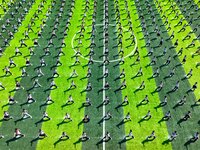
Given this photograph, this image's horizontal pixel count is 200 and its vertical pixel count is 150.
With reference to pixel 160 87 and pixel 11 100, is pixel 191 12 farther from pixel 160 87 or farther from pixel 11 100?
pixel 11 100

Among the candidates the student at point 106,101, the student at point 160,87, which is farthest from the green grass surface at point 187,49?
the student at point 106,101

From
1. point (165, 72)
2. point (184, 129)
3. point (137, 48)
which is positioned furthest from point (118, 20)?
point (184, 129)

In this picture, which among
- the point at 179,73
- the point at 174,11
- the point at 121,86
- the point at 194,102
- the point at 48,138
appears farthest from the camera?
the point at 174,11

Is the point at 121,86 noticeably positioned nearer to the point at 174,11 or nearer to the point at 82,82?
the point at 82,82

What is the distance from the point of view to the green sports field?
2959cm

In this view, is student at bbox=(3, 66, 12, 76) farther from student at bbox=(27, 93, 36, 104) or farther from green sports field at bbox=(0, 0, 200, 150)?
student at bbox=(27, 93, 36, 104)

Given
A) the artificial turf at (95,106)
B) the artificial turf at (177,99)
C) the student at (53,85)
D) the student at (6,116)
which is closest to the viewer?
the artificial turf at (95,106)

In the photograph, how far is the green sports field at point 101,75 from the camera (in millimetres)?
29594

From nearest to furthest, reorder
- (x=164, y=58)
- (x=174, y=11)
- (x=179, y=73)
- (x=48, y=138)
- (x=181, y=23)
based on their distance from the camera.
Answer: (x=48, y=138) < (x=179, y=73) < (x=164, y=58) < (x=181, y=23) < (x=174, y=11)

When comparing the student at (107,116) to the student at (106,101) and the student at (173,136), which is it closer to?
the student at (106,101)

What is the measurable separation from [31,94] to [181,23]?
108 feet

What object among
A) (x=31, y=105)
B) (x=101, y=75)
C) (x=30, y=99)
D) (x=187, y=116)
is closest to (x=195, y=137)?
(x=187, y=116)

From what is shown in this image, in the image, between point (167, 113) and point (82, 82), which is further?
point (82, 82)

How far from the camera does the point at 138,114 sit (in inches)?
1262
